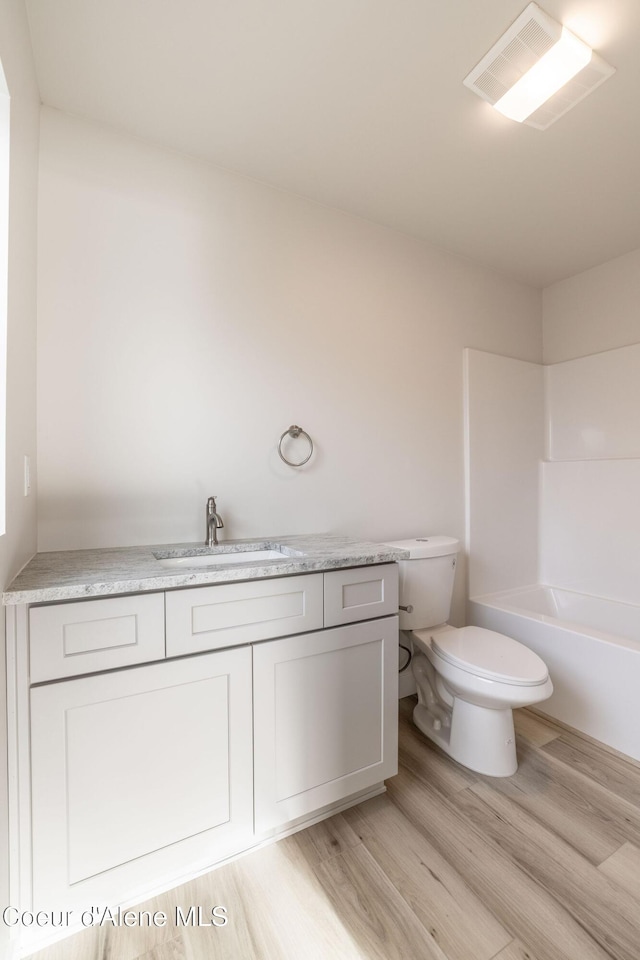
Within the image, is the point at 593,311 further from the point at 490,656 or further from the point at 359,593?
the point at 359,593

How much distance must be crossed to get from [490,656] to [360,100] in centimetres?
212

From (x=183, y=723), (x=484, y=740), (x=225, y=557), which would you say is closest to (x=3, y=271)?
(x=225, y=557)

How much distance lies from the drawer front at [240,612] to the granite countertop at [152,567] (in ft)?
0.13

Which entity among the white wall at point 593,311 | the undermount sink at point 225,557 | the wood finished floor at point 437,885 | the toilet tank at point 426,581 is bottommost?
the wood finished floor at point 437,885

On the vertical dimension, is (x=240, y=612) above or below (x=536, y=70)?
below

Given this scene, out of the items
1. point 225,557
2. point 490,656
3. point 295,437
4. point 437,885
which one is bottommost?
point 437,885

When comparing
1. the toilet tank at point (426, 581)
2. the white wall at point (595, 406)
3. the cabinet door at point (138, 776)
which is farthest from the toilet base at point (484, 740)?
the white wall at point (595, 406)

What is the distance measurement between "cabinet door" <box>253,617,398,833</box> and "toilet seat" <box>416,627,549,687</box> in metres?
0.34

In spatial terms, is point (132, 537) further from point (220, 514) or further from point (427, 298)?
point (427, 298)

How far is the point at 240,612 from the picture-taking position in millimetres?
1227

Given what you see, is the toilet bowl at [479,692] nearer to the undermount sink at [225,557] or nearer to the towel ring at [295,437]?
the undermount sink at [225,557]

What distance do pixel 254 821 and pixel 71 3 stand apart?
239 centimetres

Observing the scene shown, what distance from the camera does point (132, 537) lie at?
1.58 meters

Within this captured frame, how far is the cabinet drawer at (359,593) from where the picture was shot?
1376mm
